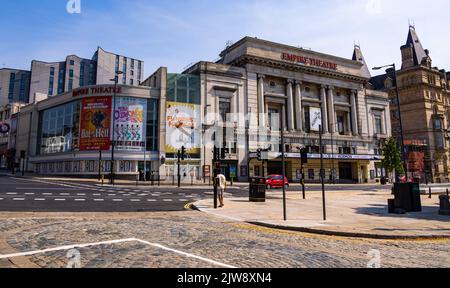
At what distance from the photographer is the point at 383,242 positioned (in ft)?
23.9

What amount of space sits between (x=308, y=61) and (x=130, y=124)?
3534cm

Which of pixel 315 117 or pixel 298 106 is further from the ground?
pixel 298 106

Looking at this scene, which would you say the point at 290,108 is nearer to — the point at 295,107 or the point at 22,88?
the point at 295,107

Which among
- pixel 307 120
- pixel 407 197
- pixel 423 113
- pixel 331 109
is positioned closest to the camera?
pixel 407 197

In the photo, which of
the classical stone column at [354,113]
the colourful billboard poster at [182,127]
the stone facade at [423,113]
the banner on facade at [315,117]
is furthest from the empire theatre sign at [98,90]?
the stone facade at [423,113]

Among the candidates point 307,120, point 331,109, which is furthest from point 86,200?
point 331,109

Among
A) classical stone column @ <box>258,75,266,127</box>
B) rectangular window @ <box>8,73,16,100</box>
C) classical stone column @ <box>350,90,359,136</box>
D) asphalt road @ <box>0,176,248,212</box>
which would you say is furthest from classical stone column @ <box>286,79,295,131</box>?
rectangular window @ <box>8,73,16,100</box>

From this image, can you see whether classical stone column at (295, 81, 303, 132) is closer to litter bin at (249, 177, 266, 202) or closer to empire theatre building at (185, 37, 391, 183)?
empire theatre building at (185, 37, 391, 183)

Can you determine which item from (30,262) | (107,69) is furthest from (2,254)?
(107,69)

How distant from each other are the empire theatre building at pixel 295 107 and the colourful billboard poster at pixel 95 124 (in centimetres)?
1462

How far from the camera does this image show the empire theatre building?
4869cm

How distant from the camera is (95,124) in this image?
44.0 meters
